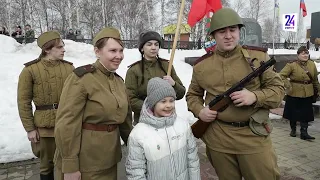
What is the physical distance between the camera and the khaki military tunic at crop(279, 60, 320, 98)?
233 inches

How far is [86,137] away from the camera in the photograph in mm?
2264

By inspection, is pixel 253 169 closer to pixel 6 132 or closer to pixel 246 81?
pixel 246 81

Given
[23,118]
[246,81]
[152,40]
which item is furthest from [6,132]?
[246,81]

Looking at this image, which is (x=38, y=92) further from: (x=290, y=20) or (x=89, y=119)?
(x=290, y=20)

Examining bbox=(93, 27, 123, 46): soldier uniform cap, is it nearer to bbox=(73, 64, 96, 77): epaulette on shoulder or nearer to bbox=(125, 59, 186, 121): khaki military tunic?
bbox=(73, 64, 96, 77): epaulette on shoulder

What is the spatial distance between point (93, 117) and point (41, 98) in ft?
4.30

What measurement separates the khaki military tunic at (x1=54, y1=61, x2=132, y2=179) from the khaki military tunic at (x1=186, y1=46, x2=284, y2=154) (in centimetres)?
80

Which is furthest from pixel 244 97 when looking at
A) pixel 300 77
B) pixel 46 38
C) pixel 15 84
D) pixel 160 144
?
pixel 15 84

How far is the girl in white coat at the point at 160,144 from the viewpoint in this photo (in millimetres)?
2311

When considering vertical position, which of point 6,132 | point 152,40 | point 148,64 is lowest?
point 6,132

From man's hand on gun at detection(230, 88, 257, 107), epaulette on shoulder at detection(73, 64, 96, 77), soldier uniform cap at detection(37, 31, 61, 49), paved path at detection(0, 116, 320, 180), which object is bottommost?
paved path at detection(0, 116, 320, 180)

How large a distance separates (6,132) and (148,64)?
3.63 meters

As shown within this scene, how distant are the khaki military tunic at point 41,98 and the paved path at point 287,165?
4.04 ft

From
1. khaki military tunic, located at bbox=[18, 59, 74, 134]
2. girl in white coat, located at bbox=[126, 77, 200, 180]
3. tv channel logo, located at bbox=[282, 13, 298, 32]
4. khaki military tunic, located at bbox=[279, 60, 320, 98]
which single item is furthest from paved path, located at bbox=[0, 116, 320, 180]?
tv channel logo, located at bbox=[282, 13, 298, 32]
